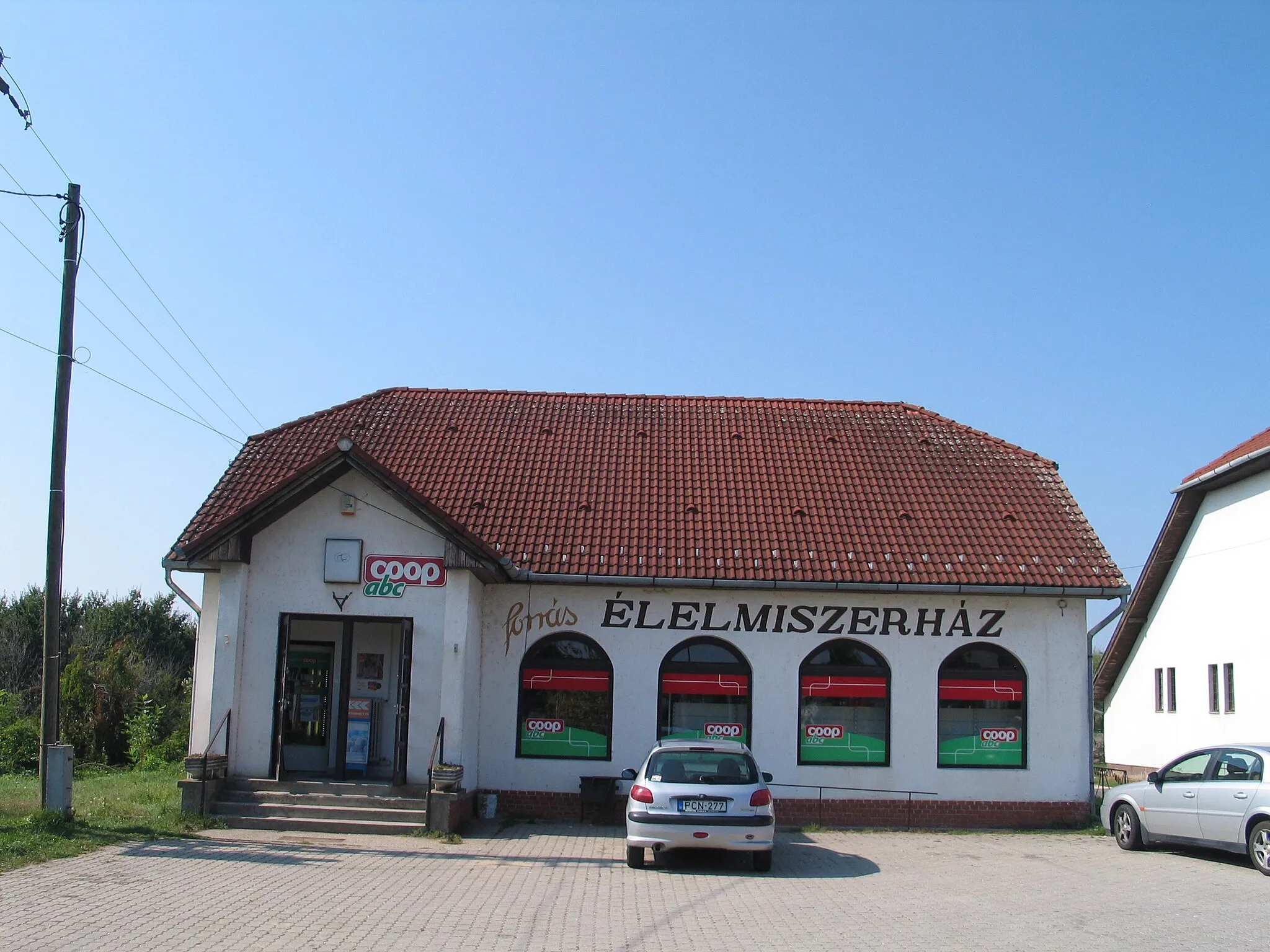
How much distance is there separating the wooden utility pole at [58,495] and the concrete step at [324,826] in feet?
7.96

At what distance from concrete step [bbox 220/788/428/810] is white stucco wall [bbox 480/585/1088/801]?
250 cm

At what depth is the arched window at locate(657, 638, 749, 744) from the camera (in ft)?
59.6

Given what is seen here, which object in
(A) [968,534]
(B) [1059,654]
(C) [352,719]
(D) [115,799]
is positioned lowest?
(D) [115,799]

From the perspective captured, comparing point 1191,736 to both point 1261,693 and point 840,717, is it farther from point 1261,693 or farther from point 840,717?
point 840,717

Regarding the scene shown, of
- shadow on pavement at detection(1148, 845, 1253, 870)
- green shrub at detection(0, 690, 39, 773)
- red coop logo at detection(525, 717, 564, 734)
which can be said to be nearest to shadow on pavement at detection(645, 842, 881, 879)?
red coop logo at detection(525, 717, 564, 734)

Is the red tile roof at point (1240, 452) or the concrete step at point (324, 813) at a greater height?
the red tile roof at point (1240, 452)

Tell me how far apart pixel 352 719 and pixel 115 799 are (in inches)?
162

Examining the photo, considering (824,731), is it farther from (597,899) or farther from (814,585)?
(597,899)

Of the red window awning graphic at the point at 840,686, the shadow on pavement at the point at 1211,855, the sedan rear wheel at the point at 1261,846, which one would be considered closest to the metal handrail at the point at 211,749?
the red window awning graphic at the point at 840,686

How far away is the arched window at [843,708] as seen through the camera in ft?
59.6

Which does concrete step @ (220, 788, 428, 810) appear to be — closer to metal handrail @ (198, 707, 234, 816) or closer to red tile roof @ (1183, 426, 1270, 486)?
metal handrail @ (198, 707, 234, 816)

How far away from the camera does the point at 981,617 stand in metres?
18.4

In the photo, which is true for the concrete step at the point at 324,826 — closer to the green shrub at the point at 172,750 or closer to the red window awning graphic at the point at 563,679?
the red window awning graphic at the point at 563,679

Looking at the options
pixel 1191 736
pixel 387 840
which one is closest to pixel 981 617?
pixel 387 840
